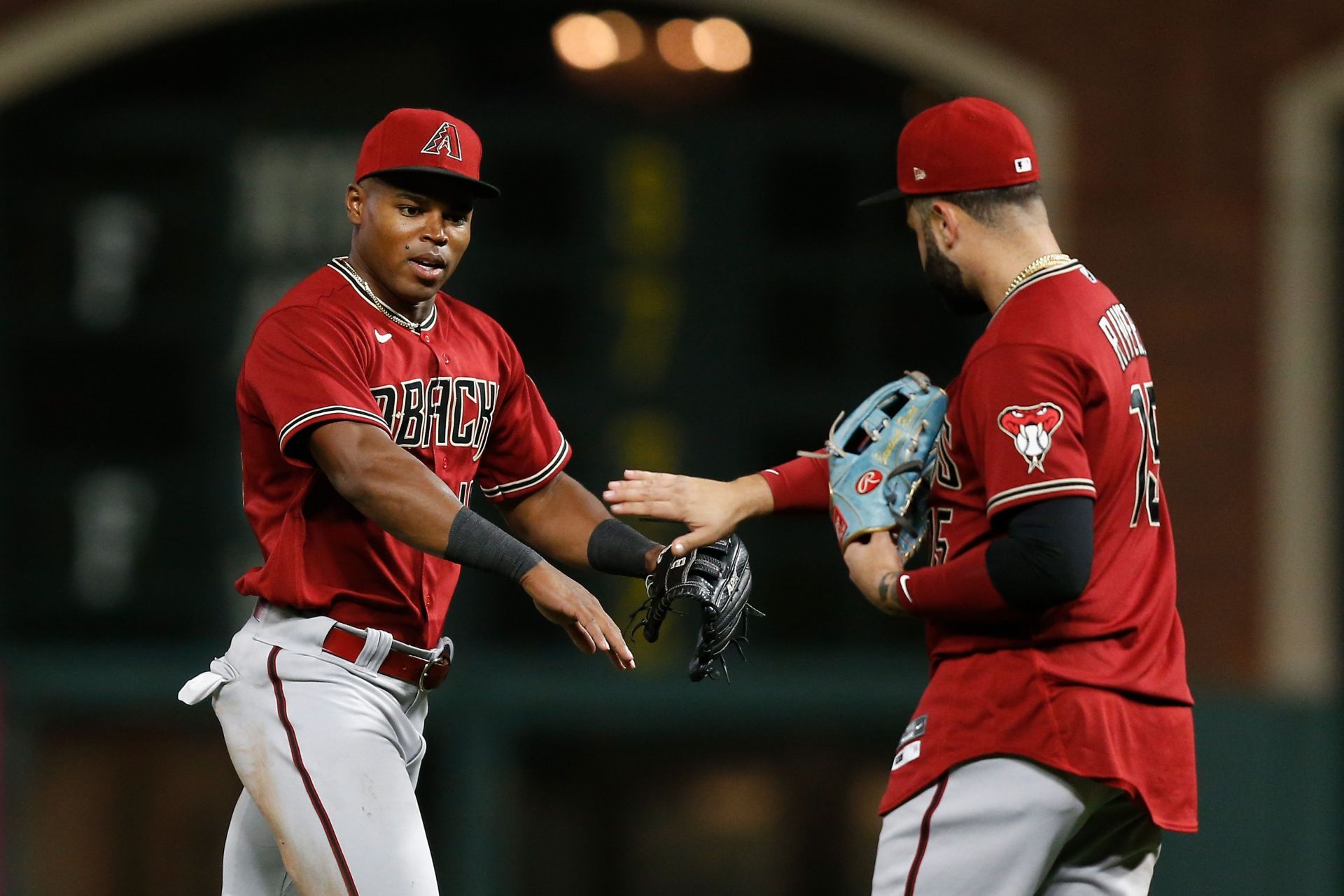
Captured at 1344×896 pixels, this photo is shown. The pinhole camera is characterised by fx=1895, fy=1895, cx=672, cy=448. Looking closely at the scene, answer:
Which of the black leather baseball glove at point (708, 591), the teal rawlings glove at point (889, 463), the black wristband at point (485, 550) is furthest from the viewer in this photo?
the black leather baseball glove at point (708, 591)

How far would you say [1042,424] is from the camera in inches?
116

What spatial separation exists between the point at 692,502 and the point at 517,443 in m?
0.45

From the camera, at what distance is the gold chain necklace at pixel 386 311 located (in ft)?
11.1

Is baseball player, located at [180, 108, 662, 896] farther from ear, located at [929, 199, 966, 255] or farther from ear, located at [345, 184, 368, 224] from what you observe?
ear, located at [929, 199, 966, 255]

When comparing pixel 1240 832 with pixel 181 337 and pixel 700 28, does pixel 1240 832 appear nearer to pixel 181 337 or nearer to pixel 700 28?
pixel 700 28

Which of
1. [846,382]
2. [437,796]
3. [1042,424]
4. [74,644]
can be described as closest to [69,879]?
[74,644]

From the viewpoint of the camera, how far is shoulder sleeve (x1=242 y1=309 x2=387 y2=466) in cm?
315

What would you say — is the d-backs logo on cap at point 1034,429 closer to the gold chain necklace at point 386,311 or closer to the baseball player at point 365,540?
the baseball player at point 365,540

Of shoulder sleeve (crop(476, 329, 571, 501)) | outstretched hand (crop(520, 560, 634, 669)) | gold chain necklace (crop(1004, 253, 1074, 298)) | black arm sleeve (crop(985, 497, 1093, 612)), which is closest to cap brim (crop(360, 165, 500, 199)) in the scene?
shoulder sleeve (crop(476, 329, 571, 501))

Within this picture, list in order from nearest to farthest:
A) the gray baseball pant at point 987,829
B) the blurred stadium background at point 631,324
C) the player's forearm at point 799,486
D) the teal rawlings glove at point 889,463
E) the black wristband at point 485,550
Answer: the gray baseball pant at point 987,829 < the black wristband at point 485,550 < the teal rawlings glove at point 889,463 < the player's forearm at point 799,486 < the blurred stadium background at point 631,324

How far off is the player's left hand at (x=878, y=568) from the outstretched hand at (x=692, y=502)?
22 cm

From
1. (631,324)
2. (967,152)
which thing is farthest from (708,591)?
(631,324)

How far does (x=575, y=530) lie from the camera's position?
12.1 feet

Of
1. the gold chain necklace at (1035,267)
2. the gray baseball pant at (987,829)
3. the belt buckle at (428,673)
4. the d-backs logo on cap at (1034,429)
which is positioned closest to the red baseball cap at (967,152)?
the gold chain necklace at (1035,267)
